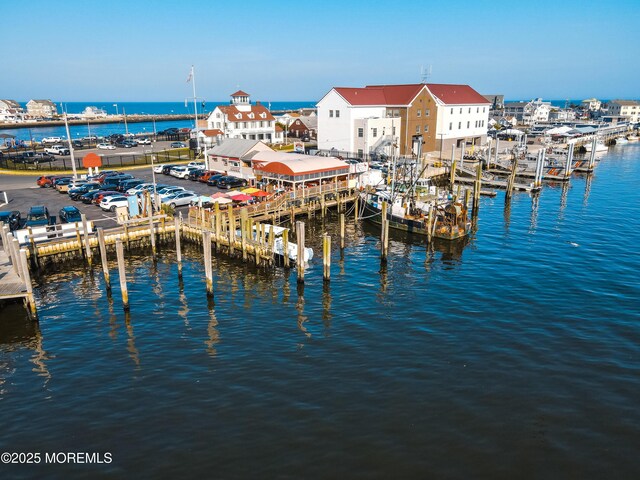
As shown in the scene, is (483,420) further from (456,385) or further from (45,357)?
(45,357)

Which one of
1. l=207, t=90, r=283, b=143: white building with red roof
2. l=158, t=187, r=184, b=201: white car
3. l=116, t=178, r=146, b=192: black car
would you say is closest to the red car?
Result: l=158, t=187, r=184, b=201: white car

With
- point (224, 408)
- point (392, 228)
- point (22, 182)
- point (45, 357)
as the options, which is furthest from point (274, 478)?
point (22, 182)

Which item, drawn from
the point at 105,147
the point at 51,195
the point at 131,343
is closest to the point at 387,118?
the point at 51,195

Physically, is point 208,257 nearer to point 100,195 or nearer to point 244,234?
point 244,234

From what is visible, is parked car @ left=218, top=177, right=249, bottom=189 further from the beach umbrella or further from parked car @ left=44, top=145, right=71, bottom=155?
parked car @ left=44, top=145, right=71, bottom=155

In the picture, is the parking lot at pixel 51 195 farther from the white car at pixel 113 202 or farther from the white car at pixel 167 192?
the white car at pixel 167 192
